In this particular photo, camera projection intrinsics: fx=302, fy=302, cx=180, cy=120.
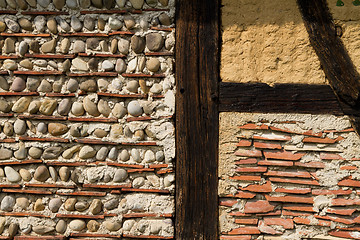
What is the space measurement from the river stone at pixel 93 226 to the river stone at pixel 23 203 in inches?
17.7

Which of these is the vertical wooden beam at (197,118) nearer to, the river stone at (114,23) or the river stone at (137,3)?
the river stone at (137,3)

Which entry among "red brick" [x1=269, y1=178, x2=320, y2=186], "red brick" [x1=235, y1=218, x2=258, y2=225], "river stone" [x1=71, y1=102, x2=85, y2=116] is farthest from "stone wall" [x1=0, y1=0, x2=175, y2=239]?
"red brick" [x1=269, y1=178, x2=320, y2=186]

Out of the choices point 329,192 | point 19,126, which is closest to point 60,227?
point 19,126

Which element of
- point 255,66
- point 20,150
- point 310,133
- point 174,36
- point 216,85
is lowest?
point 20,150

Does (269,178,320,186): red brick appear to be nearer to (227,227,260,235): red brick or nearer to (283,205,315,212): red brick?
(283,205,315,212): red brick

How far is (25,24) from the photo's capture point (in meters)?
2.04

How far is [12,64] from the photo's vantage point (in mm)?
2055

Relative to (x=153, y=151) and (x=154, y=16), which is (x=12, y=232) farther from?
(x=154, y=16)

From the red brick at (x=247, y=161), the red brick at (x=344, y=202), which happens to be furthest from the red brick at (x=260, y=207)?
the red brick at (x=344, y=202)

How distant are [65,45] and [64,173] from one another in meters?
0.86

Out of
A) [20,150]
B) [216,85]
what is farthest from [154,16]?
[20,150]

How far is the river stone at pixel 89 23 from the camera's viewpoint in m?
2.02

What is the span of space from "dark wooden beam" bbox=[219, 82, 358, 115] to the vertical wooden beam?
0.11m

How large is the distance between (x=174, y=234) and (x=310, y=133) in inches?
44.8
